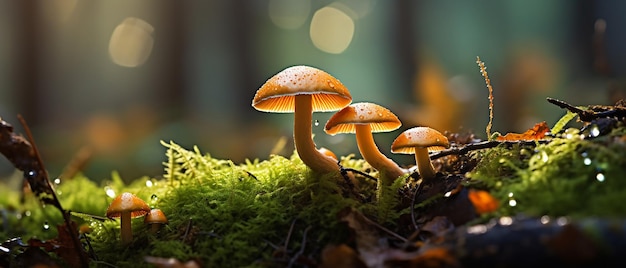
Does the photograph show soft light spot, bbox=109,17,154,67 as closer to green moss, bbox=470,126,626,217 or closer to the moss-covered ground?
the moss-covered ground

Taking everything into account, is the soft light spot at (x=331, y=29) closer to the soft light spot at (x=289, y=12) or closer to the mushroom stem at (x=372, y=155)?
the soft light spot at (x=289, y=12)

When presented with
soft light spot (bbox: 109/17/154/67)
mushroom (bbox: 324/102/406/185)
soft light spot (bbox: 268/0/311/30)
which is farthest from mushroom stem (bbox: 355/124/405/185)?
soft light spot (bbox: 268/0/311/30)

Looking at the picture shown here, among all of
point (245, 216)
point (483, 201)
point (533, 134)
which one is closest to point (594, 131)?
point (533, 134)

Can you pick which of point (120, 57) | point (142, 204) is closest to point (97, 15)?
point (120, 57)

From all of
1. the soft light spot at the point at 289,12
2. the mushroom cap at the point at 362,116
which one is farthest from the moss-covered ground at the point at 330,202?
the soft light spot at the point at 289,12

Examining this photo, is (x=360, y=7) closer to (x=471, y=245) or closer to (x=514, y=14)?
(x=514, y=14)

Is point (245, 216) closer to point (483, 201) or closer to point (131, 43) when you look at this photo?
point (483, 201)
